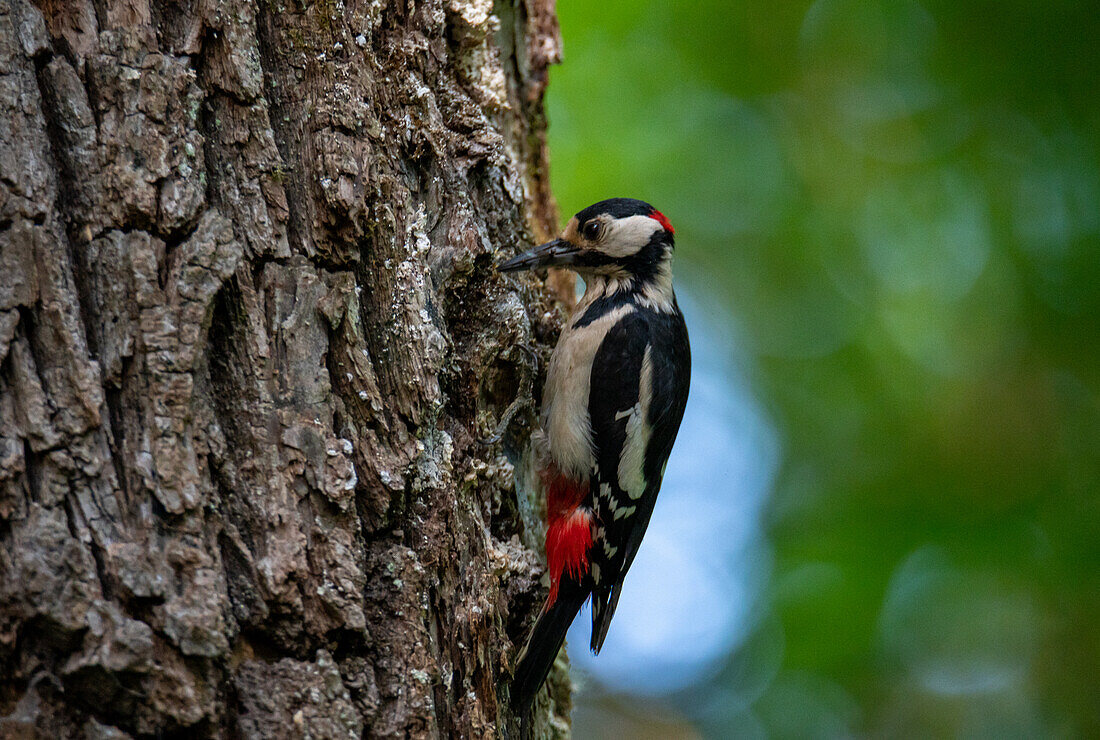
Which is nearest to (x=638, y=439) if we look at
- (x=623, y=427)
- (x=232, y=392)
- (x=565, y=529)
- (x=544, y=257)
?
(x=623, y=427)

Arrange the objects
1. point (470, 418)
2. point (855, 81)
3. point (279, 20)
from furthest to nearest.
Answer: point (855, 81)
point (470, 418)
point (279, 20)

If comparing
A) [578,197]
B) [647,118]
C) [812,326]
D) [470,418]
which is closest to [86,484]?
[470,418]

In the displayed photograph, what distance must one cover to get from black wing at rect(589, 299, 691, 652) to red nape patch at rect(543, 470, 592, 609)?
0.05m

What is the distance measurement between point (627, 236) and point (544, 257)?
487 millimetres

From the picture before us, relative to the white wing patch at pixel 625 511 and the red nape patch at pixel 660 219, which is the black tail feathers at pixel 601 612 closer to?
the white wing patch at pixel 625 511

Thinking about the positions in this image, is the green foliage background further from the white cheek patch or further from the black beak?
the black beak

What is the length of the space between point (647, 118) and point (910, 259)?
1.52m

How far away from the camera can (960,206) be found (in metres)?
4.20

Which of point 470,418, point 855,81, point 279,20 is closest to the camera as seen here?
point 279,20

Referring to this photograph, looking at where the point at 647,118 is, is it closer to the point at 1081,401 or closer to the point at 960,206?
the point at 960,206

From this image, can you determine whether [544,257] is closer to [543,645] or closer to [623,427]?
[623,427]

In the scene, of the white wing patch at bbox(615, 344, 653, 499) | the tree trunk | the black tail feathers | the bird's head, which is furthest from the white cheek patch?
the black tail feathers

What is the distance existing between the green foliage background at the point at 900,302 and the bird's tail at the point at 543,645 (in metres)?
2.26

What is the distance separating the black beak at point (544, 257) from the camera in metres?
2.40
